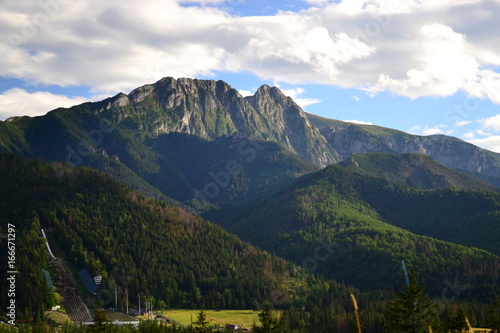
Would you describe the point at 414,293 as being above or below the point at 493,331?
above

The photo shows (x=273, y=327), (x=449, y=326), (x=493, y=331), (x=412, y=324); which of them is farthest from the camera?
(x=449, y=326)

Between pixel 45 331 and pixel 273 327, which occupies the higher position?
pixel 273 327

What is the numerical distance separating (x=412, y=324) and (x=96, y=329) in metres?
84.4

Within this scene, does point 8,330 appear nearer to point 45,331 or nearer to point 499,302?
point 45,331

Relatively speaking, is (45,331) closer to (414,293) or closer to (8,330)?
(8,330)

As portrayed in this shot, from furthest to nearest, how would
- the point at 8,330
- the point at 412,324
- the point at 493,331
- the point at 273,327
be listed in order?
the point at 8,330, the point at 493,331, the point at 273,327, the point at 412,324

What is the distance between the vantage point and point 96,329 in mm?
139875

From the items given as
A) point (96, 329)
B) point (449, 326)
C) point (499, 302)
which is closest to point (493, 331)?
point (499, 302)

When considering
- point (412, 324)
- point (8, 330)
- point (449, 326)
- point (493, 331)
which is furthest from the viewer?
point (8, 330)

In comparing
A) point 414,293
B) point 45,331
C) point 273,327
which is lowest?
point 45,331

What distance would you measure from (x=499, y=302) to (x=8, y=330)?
166471mm

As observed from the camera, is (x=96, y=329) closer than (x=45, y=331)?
Yes

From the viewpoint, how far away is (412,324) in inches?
3634

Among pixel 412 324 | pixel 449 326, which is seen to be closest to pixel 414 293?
pixel 412 324
